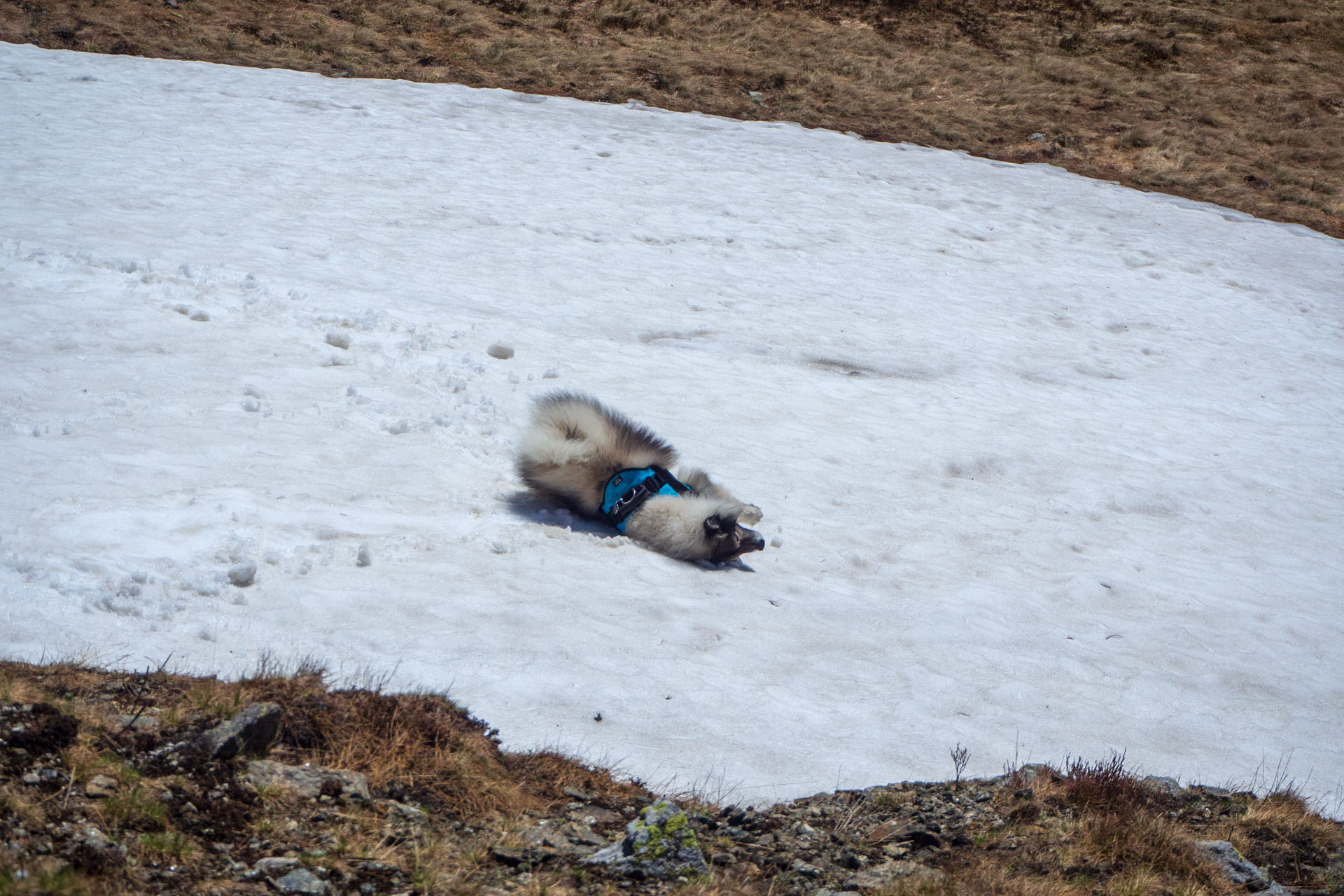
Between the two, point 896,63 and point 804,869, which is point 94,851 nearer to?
point 804,869

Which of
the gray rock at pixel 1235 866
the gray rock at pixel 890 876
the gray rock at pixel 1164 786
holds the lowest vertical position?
the gray rock at pixel 1164 786

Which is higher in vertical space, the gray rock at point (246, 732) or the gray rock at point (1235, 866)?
the gray rock at point (246, 732)

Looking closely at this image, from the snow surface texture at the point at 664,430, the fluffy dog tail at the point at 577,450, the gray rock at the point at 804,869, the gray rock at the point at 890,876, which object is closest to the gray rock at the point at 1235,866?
the snow surface texture at the point at 664,430

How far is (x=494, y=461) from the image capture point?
7.59 meters

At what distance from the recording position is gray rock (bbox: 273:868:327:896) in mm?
3074

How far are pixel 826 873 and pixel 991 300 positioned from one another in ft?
38.3

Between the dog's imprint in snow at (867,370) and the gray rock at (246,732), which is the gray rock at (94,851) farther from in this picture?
the dog's imprint in snow at (867,370)

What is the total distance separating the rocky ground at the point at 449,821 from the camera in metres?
3.12

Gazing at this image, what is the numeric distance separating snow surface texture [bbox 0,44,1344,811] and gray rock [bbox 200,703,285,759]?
2.91 ft

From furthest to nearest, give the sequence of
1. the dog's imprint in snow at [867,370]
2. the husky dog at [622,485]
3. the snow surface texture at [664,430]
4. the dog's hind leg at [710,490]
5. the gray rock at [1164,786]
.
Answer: the dog's imprint in snow at [867,370], the dog's hind leg at [710,490], the husky dog at [622,485], the snow surface texture at [664,430], the gray rock at [1164,786]

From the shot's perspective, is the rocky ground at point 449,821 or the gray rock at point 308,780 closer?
the rocky ground at point 449,821

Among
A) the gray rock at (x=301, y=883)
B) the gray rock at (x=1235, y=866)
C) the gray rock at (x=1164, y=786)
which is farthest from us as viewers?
the gray rock at (x=1164, y=786)

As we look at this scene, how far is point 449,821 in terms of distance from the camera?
12.2 ft

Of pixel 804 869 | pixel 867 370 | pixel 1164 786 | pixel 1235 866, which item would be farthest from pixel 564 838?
pixel 867 370
